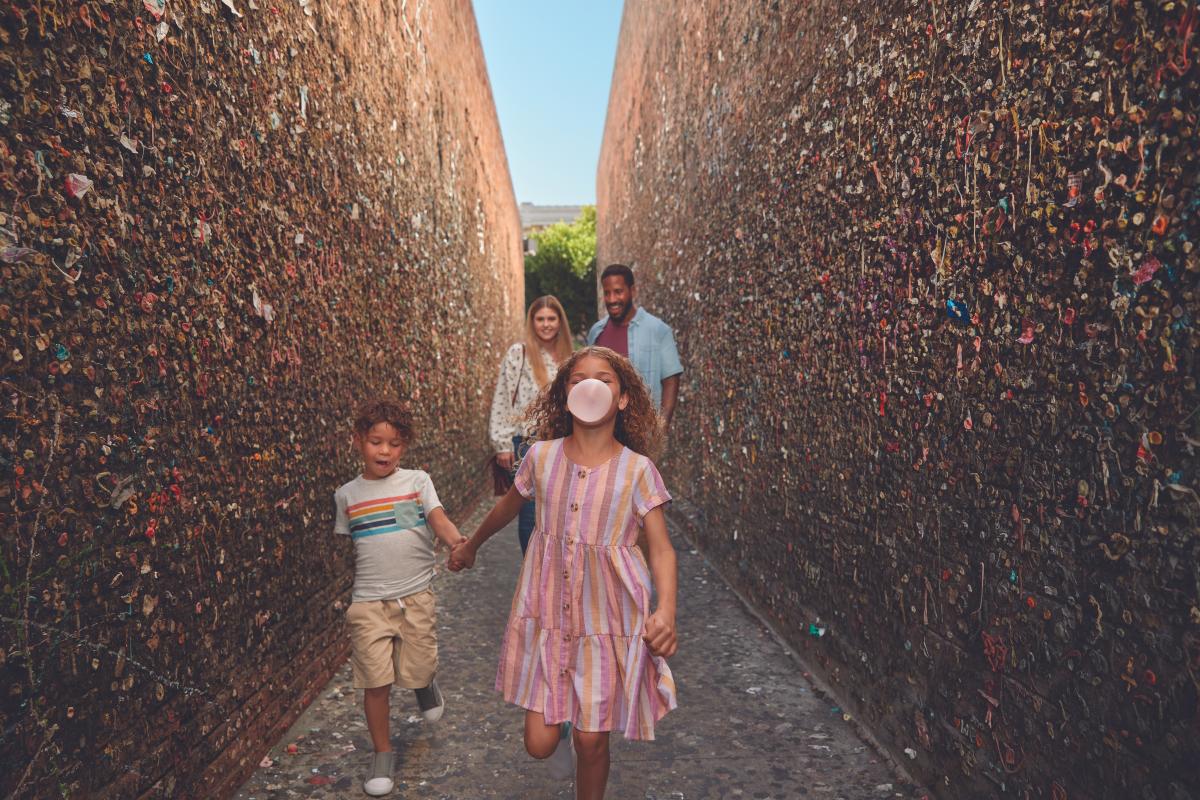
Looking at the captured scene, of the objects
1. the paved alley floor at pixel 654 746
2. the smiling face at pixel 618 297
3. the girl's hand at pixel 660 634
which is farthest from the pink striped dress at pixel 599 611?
the smiling face at pixel 618 297

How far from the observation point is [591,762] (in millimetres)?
2391

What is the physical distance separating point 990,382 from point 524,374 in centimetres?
268

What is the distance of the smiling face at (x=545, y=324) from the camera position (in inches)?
180

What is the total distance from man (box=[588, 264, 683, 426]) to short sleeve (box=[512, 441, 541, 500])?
2364 mm

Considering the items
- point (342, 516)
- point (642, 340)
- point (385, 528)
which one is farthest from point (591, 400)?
point (642, 340)

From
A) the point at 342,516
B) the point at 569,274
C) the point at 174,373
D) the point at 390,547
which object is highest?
the point at 174,373

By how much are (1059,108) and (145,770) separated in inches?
115

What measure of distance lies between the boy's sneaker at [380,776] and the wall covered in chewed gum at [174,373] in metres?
0.45

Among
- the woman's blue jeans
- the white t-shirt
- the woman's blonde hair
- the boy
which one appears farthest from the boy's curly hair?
the woman's blonde hair

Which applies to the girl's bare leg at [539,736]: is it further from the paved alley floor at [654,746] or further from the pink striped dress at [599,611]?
the paved alley floor at [654,746]

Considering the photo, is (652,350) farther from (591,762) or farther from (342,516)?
(591,762)

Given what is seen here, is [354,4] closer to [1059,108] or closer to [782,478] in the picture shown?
[782,478]

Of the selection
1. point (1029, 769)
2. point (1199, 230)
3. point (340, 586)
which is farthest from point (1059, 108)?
point (340, 586)

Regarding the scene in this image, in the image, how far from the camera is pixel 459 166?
9.09 metres
